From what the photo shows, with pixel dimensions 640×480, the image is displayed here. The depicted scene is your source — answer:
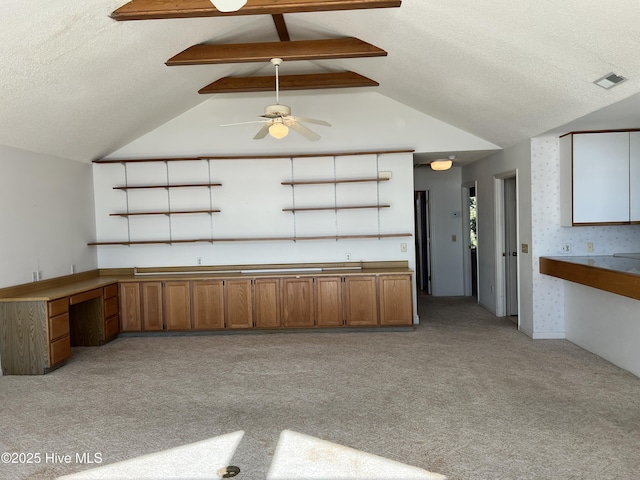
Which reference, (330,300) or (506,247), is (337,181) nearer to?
(330,300)

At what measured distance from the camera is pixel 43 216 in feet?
17.5

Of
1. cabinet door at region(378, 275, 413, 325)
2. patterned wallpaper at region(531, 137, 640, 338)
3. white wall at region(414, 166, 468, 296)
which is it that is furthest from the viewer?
white wall at region(414, 166, 468, 296)

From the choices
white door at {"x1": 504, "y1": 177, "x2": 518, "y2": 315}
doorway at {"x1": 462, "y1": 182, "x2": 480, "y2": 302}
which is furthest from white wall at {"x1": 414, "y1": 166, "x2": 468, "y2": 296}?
white door at {"x1": 504, "y1": 177, "x2": 518, "y2": 315}

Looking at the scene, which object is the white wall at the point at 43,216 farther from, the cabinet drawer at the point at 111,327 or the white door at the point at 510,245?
the white door at the point at 510,245

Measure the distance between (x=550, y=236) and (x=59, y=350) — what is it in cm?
545

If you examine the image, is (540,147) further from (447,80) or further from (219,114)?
(219,114)

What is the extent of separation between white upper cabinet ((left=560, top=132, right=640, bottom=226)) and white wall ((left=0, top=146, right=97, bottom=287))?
233 inches

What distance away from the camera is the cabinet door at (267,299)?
5910 mm

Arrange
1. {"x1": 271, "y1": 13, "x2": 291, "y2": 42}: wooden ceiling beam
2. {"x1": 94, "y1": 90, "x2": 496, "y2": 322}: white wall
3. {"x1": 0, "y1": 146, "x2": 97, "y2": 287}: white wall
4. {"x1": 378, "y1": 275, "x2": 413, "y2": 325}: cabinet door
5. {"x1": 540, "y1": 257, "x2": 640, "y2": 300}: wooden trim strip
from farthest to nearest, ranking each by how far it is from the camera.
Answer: {"x1": 94, "y1": 90, "x2": 496, "y2": 322}: white wall → {"x1": 378, "y1": 275, "x2": 413, "y2": 325}: cabinet door → {"x1": 0, "y1": 146, "x2": 97, "y2": 287}: white wall → {"x1": 271, "y1": 13, "x2": 291, "y2": 42}: wooden ceiling beam → {"x1": 540, "y1": 257, "x2": 640, "y2": 300}: wooden trim strip

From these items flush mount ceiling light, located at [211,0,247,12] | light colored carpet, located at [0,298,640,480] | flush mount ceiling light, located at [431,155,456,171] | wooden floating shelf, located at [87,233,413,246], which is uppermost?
flush mount ceiling light, located at [211,0,247,12]

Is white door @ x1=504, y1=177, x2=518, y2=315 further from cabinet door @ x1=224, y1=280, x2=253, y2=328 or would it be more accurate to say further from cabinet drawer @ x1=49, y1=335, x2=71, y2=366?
cabinet drawer @ x1=49, y1=335, x2=71, y2=366

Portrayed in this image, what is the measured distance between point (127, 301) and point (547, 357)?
497 cm

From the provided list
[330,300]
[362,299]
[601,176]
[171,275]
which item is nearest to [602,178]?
[601,176]

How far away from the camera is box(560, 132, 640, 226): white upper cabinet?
4.82 m
